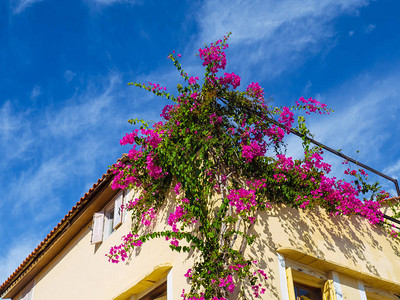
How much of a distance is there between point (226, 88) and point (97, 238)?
14.4 feet

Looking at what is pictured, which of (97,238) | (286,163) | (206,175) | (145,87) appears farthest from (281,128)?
(97,238)

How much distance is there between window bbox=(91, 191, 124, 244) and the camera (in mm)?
10742

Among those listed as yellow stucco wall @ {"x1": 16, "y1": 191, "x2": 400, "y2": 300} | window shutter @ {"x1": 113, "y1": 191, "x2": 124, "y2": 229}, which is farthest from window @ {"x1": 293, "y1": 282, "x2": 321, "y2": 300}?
window shutter @ {"x1": 113, "y1": 191, "x2": 124, "y2": 229}

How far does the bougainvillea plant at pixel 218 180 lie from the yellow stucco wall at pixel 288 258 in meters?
0.21

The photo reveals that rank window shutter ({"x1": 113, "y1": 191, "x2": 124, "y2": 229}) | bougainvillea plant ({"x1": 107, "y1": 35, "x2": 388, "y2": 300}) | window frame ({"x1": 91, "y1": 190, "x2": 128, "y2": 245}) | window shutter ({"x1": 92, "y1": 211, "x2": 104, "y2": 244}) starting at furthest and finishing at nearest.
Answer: window shutter ({"x1": 92, "y1": 211, "x2": 104, "y2": 244})
window frame ({"x1": 91, "y1": 190, "x2": 128, "y2": 245})
window shutter ({"x1": 113, "y1": 191, "x2": 124, "y2": 229})
bougainvillea plant ({"x1": 107, "y1": 35, "x2": 388, "y2": 300})

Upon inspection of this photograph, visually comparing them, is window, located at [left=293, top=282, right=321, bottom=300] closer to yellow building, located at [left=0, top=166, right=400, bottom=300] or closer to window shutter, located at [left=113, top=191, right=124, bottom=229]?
yellow building, located at [left=0, top=166, right=400, bottom=300]

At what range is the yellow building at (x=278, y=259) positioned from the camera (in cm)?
785

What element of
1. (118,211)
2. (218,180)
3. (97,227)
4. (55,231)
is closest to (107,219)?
(97,227)

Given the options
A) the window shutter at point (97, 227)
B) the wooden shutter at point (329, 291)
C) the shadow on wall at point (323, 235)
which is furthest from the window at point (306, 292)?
the window shutter at point (97, 227)

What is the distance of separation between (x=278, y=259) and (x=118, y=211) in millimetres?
4131

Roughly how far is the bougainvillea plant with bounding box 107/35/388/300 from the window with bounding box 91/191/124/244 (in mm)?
1039

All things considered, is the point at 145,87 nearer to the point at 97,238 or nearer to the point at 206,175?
the point at 206,175

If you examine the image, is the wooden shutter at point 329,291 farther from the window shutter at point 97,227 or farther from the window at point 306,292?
the window shutter at point 97,227

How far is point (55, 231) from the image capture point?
12664mm
